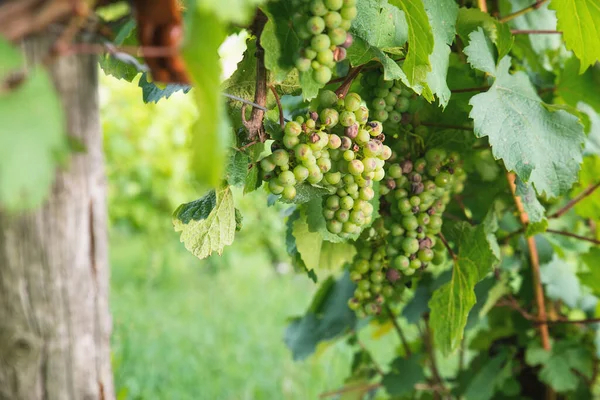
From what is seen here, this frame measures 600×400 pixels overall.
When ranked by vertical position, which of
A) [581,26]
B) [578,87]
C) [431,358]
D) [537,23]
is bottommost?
[431,358]

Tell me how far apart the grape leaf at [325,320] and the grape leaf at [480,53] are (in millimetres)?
870

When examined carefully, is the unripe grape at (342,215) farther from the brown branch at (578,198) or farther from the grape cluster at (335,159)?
the brown branch at (578,198)

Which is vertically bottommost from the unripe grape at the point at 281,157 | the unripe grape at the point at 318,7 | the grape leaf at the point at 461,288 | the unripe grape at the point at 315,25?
the grape leaf at the point at 461,288

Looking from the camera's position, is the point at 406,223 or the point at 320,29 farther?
the point at 406,223

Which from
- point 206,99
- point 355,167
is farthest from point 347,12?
point 206,99

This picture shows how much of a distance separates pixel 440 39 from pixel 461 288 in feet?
1.62

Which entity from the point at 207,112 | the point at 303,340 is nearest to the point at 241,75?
the point at 207,112

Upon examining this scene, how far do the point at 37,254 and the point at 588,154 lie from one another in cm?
135

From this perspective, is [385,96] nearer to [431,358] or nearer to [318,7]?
[318,7]

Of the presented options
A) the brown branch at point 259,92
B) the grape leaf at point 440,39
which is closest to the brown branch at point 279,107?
the brown branch at point 259,92

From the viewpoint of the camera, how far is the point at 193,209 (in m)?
0.97

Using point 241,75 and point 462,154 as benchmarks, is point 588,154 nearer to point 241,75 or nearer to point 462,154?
point 462,154

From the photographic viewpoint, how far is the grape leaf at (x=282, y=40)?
0.85 meters

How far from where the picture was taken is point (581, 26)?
122 centimetres
